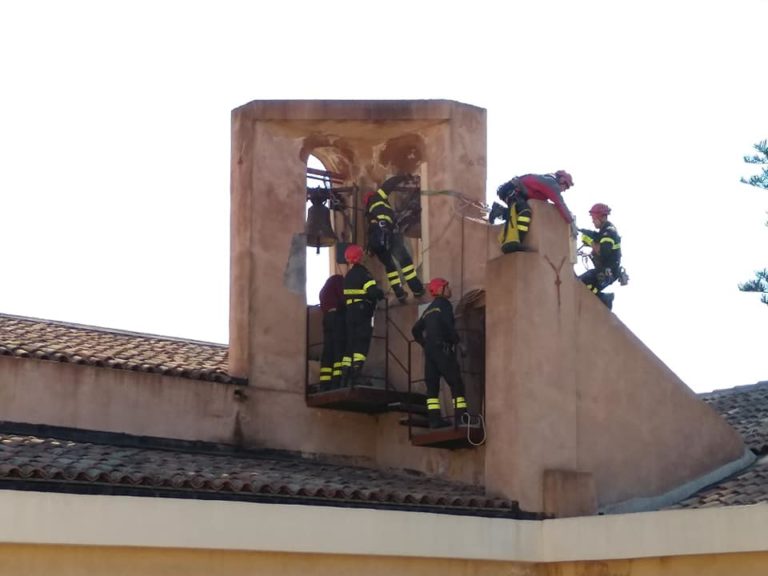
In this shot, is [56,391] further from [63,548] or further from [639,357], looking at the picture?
[639,357]

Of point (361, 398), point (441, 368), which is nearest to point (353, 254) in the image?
point (361, 398)

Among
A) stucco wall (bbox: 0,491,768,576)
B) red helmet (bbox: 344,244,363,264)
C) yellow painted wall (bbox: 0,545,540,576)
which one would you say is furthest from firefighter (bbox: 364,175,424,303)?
yellow painted wall (bbox: 0,545,540,576)

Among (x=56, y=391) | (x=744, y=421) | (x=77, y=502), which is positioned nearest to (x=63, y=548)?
(x=77, y=502)

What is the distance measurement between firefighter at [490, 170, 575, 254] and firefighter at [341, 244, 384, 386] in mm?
1620

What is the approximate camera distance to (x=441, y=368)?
1638 cm

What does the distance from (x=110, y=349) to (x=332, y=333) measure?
2.54 metres

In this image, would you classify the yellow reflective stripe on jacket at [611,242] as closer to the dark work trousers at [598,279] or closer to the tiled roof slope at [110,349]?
the dark work trousers at [598,279]

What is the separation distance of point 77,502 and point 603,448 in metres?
6.22

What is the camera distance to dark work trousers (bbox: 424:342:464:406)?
645 inches

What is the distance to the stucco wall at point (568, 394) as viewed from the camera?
51.7 ft

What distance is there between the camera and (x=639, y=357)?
55.3 feet

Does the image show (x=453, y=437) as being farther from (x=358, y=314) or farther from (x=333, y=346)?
(x=333, y=346)

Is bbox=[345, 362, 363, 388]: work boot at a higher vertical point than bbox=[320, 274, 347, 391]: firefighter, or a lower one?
lower

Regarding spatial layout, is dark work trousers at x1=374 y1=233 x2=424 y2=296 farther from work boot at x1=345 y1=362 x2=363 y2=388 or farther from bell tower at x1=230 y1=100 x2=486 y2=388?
work boot at x1=345 y1=362 x2=363 y2=388
